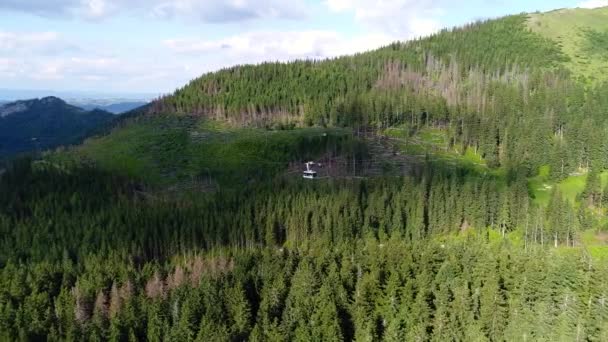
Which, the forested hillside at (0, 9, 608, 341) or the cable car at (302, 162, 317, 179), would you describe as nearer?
the forested hillside at (0, 9, 608, 341)

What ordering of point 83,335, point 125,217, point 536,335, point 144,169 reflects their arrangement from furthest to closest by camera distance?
point 144,169 → point 125,217 → point 83,335 → point 536,335

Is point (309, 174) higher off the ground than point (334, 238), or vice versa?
point (309, 174)

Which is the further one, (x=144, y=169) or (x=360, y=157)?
(x=144, y=169)

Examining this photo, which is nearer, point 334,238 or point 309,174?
point 334,238

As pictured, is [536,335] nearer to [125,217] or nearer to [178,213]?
[178,213]

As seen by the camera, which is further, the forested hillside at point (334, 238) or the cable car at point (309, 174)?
the cable car at point (309, 174)

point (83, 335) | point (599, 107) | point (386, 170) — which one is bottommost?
point (83, 335)

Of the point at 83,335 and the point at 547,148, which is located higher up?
the point at 547,148

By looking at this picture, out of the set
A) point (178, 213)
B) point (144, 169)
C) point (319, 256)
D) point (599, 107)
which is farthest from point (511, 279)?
point (144, 169)
